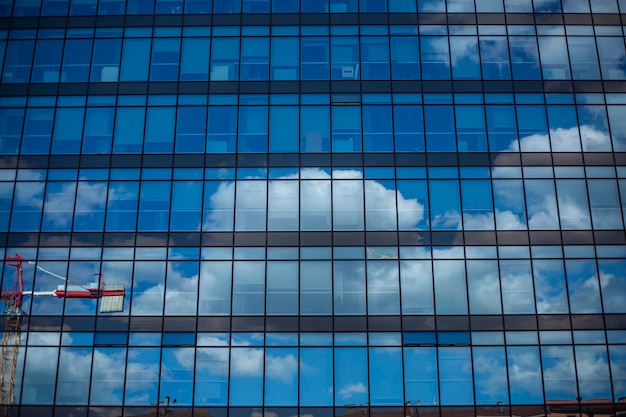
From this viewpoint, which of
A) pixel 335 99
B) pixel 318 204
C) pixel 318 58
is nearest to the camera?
pixel 318 204

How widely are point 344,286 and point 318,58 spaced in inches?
574

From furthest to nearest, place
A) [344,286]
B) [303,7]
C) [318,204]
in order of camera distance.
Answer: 1. [303,7]
2. [318,204]
3. [344,286]

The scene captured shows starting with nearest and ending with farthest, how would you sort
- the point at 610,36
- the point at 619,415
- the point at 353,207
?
the point at 619,415, the point at 353,207, the point at 610,36

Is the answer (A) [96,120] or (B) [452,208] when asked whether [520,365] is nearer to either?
(B) [452,208]

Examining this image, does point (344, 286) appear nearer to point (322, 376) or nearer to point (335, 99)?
point (322, 376)

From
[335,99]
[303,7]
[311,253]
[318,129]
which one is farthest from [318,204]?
[303,7]

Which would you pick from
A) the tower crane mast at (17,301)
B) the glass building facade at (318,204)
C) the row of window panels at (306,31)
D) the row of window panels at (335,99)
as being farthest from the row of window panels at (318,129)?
the tower crane mast at (17,301)

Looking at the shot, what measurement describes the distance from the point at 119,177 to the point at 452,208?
2001cm

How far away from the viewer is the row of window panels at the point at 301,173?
39875 millimetres

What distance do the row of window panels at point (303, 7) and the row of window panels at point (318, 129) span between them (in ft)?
22.1

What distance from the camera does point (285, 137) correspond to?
4056 centimetres

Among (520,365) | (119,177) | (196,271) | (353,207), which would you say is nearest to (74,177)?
(119,177)

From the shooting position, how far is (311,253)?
38562 millimetres

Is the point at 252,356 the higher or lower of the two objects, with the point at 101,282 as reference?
lower
